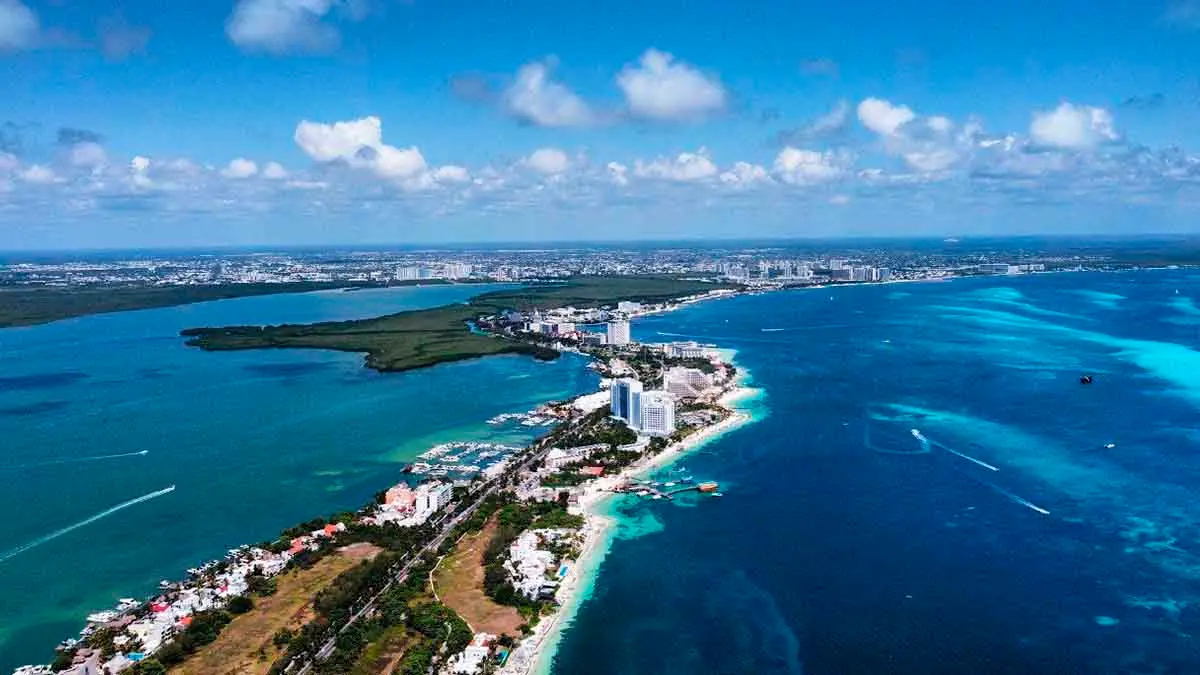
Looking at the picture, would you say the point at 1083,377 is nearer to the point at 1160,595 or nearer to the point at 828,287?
the point at 1160,595

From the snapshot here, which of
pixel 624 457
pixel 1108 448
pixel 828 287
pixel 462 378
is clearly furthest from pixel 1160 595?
pixel 828 287

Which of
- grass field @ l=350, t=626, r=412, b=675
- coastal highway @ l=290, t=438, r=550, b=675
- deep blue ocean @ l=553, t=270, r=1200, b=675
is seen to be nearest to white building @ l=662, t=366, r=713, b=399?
deep blue ocean @ l=553, t=270, r=1200, b=675

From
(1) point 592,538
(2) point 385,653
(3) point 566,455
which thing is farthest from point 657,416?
(2) point 385,653

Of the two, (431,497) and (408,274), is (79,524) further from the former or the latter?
(408,274)

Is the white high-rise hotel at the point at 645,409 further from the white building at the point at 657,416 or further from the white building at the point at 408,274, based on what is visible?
the white building at the point at 408,274

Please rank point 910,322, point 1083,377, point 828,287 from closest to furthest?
point 1083,377
point 910,322
point 828,287

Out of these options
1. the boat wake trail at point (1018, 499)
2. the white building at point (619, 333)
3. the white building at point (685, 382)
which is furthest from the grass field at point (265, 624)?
the white building at point (619, 333)
